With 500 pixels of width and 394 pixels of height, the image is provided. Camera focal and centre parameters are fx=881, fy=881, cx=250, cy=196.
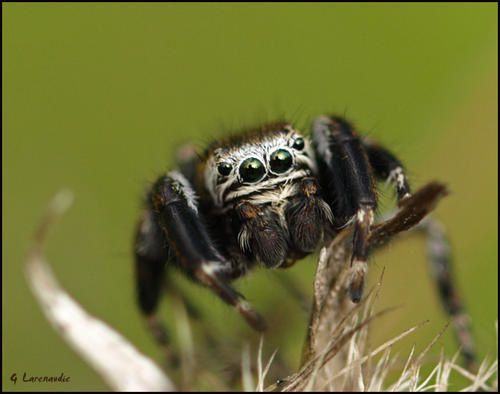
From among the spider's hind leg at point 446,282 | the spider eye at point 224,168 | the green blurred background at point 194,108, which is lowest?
the spider's hind leg at point 446,282

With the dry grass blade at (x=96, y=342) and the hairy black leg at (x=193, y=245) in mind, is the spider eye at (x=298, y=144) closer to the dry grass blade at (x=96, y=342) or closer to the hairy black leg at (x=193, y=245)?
the hairy black leg at (x=193, y=245)

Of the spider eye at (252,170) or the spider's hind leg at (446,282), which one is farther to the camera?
the spider's hind leg at (446,282)

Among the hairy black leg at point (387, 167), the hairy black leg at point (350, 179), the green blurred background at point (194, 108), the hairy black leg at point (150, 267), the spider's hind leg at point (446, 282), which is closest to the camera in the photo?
the hairy black leg at point (350, 179)

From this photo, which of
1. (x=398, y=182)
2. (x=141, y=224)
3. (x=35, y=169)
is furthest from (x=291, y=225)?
(x=35, y=169)

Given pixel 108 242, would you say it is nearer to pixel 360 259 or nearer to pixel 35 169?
pixel 35 169

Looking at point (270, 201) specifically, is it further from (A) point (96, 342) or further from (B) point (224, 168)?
(A) point (96, 342)

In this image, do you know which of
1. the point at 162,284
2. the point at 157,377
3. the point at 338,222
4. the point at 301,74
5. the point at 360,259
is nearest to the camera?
the point at 360,259

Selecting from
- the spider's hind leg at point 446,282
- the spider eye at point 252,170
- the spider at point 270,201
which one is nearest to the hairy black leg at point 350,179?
the spider at point 270,201
